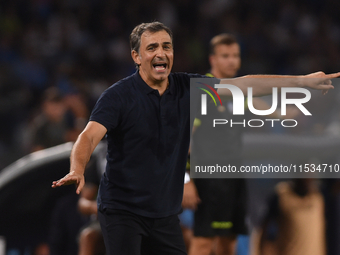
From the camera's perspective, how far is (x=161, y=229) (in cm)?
282

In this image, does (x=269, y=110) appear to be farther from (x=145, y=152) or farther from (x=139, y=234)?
(x=139, y=234)

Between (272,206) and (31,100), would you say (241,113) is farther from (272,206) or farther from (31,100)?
(31,100)

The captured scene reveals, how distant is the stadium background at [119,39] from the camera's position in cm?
884

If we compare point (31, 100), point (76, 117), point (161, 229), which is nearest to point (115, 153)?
point (161, 229)

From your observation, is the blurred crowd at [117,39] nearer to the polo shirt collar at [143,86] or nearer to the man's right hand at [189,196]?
the man's right hand at [189,196]

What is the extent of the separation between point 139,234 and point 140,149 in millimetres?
466

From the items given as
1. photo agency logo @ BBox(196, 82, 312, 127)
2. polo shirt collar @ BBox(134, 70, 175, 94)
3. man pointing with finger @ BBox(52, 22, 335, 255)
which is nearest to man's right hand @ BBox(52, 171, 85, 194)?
man pointing with finger @ BBox(52, 22, 335, 255)

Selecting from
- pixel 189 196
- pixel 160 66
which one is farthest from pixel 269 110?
pixel 160 66

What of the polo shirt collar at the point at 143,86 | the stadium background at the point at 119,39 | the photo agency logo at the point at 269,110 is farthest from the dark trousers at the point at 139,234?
the stadium background at the point at 119,39

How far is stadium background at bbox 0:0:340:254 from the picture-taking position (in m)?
8.84

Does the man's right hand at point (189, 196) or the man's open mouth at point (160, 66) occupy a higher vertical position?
the man's open mouth at point (160, 66)

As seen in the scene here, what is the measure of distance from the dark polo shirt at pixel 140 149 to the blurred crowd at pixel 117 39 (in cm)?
555

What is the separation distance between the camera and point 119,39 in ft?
32.5

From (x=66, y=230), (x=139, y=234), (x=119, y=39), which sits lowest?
(x=66, y=230)
